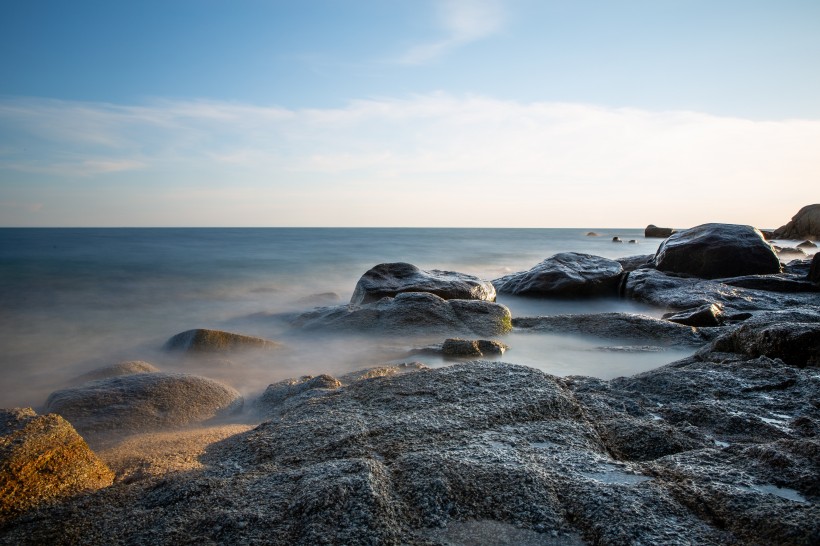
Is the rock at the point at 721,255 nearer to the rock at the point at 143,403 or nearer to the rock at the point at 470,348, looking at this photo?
the rock at the point at 470,348

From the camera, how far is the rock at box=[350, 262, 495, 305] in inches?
327

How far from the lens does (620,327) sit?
6.04 m

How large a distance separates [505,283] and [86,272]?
45.3 feet

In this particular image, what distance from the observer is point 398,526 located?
1611mm

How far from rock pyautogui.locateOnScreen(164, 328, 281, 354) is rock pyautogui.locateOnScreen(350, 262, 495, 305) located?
97.2 inches

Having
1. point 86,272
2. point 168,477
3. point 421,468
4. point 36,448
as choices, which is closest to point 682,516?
point 421,468

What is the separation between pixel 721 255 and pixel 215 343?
998 centimetres

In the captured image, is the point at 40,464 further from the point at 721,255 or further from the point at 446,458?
the point at 721,255

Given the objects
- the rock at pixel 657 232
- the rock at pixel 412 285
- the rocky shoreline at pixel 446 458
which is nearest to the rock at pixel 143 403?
the rocky shoreline at pixel 446 458

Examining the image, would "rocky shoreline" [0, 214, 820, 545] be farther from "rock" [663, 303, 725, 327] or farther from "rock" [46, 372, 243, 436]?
"rock" [663, 303, 725, 327]

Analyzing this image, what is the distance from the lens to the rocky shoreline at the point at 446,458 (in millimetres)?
1610

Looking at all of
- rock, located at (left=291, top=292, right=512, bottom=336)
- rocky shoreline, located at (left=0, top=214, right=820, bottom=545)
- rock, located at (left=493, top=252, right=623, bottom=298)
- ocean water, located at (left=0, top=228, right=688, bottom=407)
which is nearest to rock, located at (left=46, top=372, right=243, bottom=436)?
rocky shoreline, located at (left=0, top=214, right=820, bottom=545)

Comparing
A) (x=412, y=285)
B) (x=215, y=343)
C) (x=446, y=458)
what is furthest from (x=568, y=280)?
(x=446, y=458)

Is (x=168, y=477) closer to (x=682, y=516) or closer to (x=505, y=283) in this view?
(x=682, y=516)
